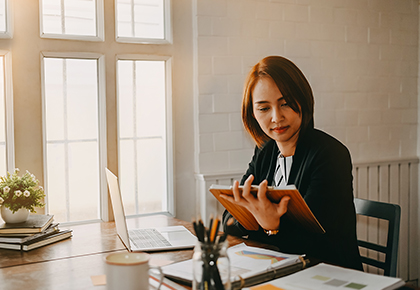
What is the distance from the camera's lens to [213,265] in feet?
3.58

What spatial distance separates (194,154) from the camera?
288 centimetres

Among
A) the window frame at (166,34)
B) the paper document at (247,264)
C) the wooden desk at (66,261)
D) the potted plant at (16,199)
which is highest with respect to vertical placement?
the window frame at (166,34)

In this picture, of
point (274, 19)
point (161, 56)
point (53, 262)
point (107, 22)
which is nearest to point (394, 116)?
point (274, 19)

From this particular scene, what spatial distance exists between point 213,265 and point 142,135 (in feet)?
6.07

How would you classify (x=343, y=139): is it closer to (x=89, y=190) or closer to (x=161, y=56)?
(x=161, y=56)

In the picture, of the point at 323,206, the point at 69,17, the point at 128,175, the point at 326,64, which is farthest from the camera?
the point at 326,64

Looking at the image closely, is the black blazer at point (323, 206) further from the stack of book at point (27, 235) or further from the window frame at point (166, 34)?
the window frame at point (166, 34)

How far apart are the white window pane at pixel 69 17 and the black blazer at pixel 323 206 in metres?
1.50

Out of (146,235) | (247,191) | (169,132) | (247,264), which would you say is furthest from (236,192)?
(169,132)

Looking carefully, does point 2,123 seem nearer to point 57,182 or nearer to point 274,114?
point 57,182

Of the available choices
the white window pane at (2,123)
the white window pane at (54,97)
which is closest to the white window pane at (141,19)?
the white window pane at (54,97)

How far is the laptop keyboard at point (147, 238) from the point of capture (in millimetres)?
1806

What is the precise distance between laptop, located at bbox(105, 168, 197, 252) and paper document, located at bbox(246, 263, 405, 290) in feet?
1.90

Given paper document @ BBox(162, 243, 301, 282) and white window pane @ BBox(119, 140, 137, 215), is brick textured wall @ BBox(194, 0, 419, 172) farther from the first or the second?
paper document @ BBox(162, 243, 301, 282)
